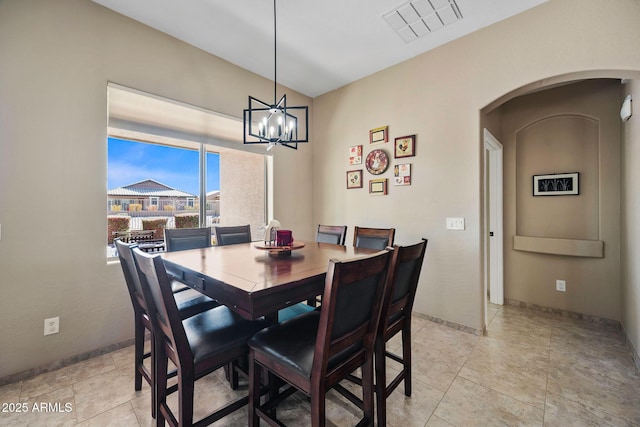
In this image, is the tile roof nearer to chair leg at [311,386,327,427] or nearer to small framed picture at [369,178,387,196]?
small framed picture at [369,178,387,196]

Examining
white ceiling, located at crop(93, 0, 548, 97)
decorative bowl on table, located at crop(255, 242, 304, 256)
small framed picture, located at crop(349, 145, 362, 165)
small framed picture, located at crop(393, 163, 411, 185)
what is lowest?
decorative bowl on table, located at crop(255, 242, 304, 256)

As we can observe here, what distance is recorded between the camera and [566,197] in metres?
2.96

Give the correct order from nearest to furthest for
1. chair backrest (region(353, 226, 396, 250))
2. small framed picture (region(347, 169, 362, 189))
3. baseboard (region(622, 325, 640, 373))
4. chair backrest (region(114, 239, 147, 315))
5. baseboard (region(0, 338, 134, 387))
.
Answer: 1. chair backrest (region(114, 239, 147, 315))
2. baseboard (region(0, 338, 134, 387))
3. baseboard (region(622, 325, 640, 373))
4. chair backrest (region(353, 226, 396, 250))
5. small framed picture (region(347, 169, 362, 189))

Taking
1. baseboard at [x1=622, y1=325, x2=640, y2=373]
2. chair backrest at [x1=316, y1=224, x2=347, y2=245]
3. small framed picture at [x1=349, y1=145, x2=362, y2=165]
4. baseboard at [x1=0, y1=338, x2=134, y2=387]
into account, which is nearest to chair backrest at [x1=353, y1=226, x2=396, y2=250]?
chair backrest at [x1=316, y1=224, x2=347, y2=245]

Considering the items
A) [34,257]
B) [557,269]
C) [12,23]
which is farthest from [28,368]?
[557,269]


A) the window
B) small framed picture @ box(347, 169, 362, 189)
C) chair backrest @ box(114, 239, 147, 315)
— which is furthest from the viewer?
small framed picture @ box(347, 169, 362, 189)

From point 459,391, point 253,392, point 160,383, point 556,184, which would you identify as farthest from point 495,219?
point 160,383

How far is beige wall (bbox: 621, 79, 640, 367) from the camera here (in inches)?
80.8

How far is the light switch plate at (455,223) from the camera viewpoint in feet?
8.65

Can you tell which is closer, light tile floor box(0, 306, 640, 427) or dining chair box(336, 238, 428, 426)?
dining chair box(336, 238, 428, 426)

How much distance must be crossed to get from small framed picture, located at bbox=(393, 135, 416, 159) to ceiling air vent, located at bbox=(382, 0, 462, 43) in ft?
3.28

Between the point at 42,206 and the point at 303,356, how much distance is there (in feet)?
7.46

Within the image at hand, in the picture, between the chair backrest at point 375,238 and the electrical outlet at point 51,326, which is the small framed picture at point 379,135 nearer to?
the chair backrest at point 375,238

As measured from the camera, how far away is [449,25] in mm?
2463
